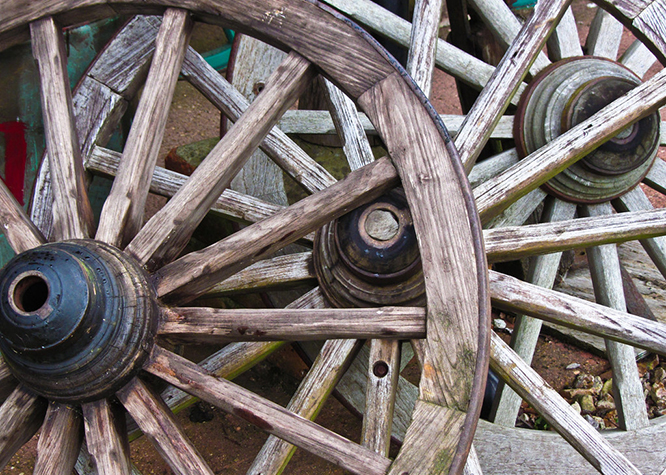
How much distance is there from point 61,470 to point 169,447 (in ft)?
0.91

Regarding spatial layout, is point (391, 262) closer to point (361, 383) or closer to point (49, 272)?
point (361, 383)

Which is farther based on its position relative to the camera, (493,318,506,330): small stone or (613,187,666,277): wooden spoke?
(493,318,506,330): small stone

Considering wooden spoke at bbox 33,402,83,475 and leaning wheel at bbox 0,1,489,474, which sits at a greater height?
leaning wheel at bbox 0,1,489,474

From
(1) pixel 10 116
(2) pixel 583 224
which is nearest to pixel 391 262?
(2) pixel 583 224

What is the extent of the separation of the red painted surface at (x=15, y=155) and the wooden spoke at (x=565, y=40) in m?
2.20

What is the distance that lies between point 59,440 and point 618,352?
1.92 metres

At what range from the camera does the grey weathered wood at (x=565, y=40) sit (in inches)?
95.5

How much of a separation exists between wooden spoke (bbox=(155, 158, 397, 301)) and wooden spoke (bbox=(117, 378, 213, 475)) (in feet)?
0.79

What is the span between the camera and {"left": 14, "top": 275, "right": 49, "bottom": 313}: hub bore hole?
1267 millimetres

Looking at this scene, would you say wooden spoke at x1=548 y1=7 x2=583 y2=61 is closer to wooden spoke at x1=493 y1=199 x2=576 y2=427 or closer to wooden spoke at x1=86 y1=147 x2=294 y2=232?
wooden spoke at x1=493 y1=199 x2=576 y2=427

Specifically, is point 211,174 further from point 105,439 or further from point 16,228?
point 105,439

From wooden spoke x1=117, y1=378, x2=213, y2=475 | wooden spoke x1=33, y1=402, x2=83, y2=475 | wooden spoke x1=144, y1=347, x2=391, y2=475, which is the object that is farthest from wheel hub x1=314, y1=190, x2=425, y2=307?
wooden spoke x1=33, y1=402, x2=83, y2=475

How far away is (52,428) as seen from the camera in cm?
136

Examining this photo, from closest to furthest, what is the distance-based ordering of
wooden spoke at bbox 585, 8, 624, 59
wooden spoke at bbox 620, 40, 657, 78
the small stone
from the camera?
1. wooden spoke at bbox 585, 8, 624, 59
2. wooden spoke at bbox 620, 40, 657, 78
3. the small stone
